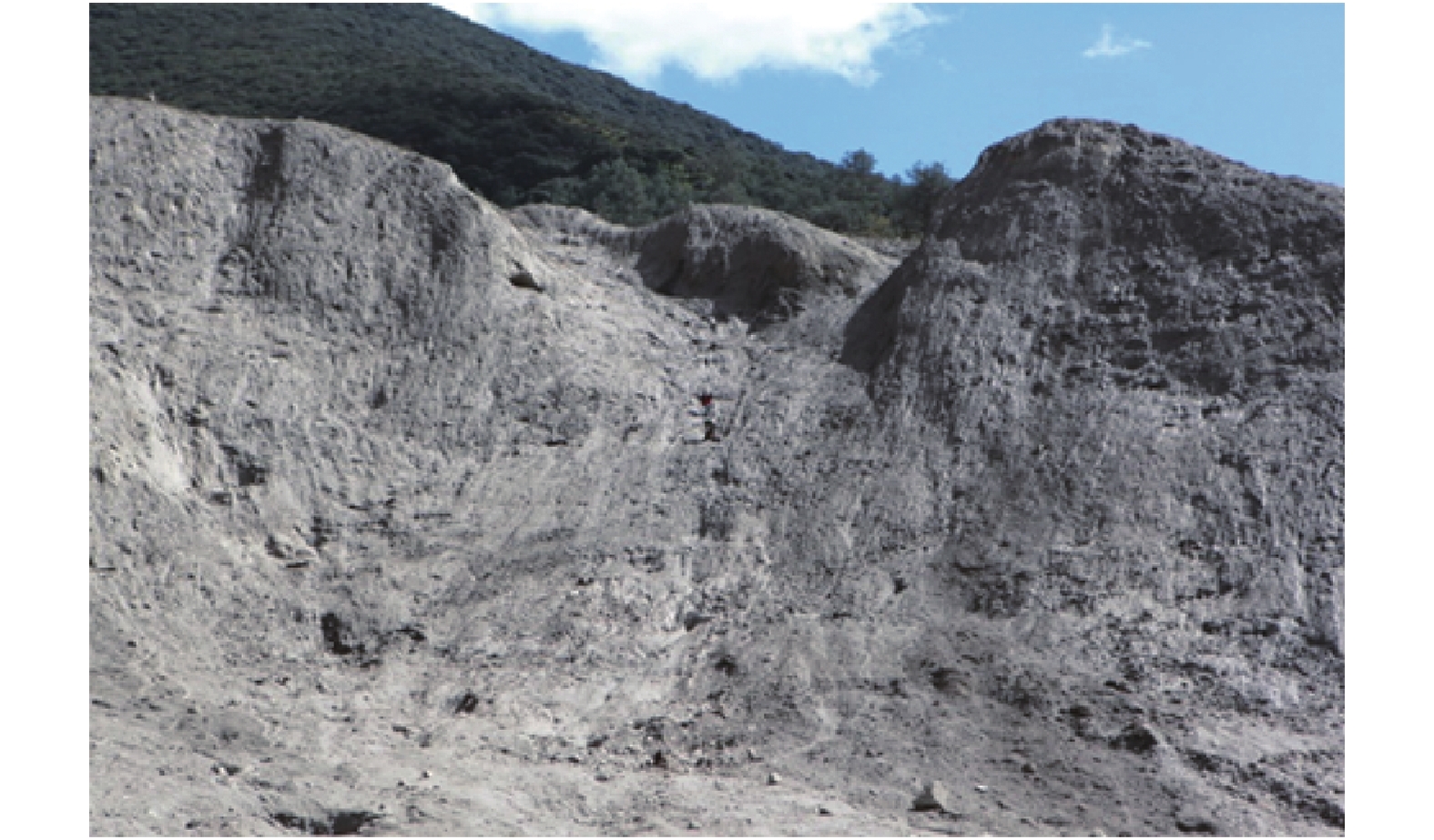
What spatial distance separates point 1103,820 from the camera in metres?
7.98

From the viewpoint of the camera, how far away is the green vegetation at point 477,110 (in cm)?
3155

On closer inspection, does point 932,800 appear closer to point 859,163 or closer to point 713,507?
point 713,507

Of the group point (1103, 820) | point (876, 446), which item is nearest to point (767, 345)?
point (876, 446)

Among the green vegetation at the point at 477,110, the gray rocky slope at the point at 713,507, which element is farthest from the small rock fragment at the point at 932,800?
the green vegetation at the point at 477,110

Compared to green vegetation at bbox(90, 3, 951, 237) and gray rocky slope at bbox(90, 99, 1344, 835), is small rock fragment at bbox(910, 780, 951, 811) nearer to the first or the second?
gray rocky slope at bbox(90, 99, 1344, 835)

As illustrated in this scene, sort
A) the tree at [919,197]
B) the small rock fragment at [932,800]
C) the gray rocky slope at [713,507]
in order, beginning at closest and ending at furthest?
the small rock fragment at [932,800], the gray rocky slope at [713,507], the tree at [919,197]

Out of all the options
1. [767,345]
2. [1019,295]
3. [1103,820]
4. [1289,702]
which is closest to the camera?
[1103,820]

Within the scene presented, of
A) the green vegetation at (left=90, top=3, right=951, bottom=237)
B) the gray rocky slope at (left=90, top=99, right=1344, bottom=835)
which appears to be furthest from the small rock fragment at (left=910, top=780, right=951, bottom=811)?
the green vegetation at (left=90, top=3, right=951, bottom=237)

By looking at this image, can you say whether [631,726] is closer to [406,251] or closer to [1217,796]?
[1217,796]

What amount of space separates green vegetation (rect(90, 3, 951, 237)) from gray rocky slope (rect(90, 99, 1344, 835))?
13.3 m

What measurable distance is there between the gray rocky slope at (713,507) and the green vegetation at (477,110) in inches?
524

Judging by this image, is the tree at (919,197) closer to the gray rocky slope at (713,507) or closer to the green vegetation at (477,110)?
the green vegetation at (477,110)

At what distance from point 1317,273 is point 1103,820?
5.75 meters

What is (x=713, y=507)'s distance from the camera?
11.2m
